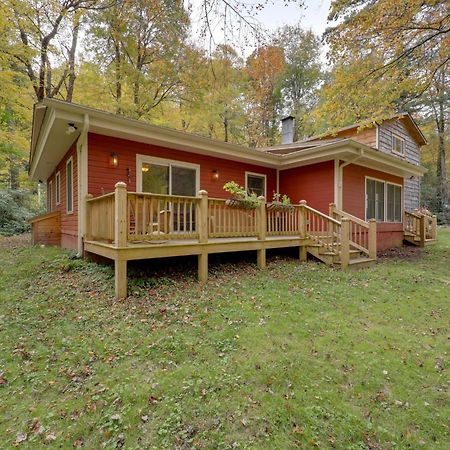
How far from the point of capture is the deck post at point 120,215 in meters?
4.60

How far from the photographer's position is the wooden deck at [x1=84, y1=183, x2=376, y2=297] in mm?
4777

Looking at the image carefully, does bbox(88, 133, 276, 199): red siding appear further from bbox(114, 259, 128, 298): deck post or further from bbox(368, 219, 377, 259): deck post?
bbox(368, 219, 377, 259): deck post

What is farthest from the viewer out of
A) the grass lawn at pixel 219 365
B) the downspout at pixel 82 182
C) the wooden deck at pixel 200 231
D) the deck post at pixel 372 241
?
the deck post at pixel 372 241

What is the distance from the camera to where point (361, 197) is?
992 centimetres

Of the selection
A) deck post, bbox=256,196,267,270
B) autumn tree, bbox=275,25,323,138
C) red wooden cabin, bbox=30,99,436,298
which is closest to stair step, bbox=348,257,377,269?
red wooden cabin, bbox=30,99,436,298

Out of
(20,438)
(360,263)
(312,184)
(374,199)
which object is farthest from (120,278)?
(374,199)

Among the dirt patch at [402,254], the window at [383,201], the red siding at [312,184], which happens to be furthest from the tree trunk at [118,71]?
the dirt patch at [402,254]

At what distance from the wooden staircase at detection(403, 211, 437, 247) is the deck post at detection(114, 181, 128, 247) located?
11.7 meters

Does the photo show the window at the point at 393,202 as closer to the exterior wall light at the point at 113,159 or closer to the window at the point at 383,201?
the window at the point at 383,201

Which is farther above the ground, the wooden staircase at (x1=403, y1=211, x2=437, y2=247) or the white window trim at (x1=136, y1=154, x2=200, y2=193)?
the white window trim at (x1=136, y1=154, x2=200, y2=193)

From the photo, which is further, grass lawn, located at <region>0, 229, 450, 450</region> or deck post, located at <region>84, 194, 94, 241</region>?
deck post, located at <region>84, 194, 94, 241</region>

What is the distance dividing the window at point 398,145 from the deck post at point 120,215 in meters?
14.5

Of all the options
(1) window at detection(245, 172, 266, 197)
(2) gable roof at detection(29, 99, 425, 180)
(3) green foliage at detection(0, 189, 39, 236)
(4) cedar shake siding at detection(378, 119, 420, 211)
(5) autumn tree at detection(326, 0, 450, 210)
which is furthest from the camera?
(3) green foliage at detection(0, 189, 39, 236)

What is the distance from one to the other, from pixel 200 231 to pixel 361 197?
678cm
